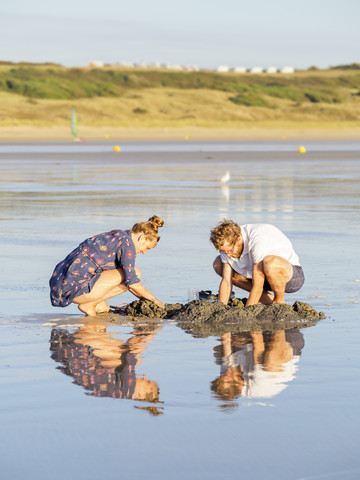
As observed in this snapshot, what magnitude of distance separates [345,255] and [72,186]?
1243 cm

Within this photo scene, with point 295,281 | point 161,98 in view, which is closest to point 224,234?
point 295,281

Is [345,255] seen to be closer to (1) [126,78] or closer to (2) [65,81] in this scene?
(2) [65,81]

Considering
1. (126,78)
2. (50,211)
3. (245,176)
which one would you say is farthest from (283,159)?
(126,78)

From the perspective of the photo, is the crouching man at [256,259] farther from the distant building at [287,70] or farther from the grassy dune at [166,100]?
the distant building at [287,70]

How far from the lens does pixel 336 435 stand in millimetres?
4582

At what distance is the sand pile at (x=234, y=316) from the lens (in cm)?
748

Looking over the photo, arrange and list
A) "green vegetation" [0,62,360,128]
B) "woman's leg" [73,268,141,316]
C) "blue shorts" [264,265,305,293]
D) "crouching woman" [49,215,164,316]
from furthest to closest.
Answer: "green vegetation" [0,62,360,128], "blue shorts" [264,265,305,293], "woman's leg" [73,268,141,316], "crouching woman" [49,215,164,316]

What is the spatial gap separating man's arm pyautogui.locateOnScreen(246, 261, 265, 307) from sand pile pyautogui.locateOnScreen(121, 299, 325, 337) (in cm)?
10

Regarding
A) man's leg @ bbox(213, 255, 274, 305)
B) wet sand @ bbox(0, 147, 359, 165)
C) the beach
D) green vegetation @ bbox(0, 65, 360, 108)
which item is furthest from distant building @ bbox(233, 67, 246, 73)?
man's leg @ bbox(213, 255, 274, 305)

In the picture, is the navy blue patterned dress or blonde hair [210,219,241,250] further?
the navy blue patterned dress

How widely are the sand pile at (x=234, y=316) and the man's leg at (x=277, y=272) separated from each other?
0.53 feet

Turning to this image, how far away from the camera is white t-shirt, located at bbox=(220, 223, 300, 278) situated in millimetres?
Result: 7660

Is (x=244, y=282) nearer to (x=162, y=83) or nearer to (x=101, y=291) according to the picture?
(x=101, y=291)

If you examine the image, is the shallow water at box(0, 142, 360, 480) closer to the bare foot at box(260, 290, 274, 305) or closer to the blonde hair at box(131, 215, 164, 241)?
the bare foot at box(260, 290, 274, 305)
